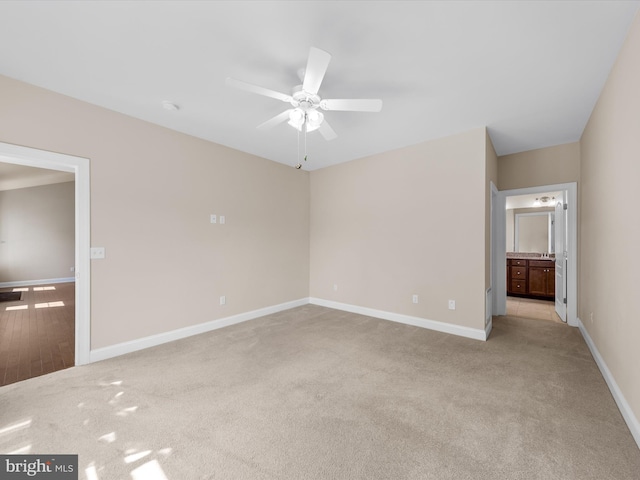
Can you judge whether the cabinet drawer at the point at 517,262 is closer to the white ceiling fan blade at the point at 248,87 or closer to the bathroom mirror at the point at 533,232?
the bathroom mirror at the point at 533,232

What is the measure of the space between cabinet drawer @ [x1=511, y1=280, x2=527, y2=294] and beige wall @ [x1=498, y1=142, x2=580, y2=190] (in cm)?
269

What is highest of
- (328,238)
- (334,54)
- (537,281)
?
(334,54)

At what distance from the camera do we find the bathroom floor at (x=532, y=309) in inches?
178

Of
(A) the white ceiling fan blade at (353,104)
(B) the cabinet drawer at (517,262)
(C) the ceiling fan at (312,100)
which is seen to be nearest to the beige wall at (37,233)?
(C) the ceiling fan at (312,100)

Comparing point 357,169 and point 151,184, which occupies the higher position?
point 357,169

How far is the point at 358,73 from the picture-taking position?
229 centimetres

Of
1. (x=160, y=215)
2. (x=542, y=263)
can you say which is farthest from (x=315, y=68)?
(x=542, y=263)

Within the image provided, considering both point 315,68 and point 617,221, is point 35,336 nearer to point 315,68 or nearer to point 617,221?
point 315,68

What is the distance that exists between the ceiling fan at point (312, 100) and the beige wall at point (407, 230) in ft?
6.04

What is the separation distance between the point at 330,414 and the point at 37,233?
1020 centimetres

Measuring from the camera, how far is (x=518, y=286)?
605 cm

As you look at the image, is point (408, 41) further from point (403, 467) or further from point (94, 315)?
point (94, 315)

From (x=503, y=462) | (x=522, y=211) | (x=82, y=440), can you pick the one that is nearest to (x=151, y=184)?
(x=82, y=440)

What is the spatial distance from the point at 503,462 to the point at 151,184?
13.1 ft
